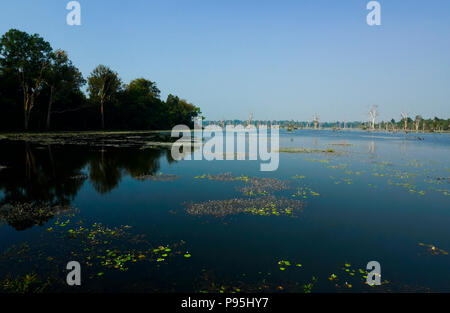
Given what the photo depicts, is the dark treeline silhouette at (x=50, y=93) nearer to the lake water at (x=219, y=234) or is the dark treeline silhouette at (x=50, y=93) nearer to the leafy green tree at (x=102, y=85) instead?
the leafy green tree at (x=102, y=85)

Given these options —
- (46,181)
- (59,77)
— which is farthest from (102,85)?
(46,181)

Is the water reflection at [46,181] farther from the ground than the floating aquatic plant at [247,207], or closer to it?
farther from the ground

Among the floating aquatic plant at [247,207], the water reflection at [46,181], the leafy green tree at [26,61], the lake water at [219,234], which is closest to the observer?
the lake water at [219,234]

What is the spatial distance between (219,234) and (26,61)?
7858cm

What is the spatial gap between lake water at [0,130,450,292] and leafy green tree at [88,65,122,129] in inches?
3347

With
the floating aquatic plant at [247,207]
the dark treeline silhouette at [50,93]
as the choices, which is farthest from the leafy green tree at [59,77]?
the floating aquatic plant at [247,207]

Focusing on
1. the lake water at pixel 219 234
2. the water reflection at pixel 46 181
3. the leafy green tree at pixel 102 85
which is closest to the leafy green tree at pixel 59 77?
the leafy green tree at pixel 102 85

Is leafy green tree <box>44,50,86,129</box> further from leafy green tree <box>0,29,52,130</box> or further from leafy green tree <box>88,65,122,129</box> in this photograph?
leafy green tree <box>88,65,122,129</box>

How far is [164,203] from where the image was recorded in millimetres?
13812

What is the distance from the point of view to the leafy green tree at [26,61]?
6312 cm

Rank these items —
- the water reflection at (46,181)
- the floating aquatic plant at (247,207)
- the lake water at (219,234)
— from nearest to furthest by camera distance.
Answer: the lake water at (219,234), the water reflection at (46,181), the floating aquatic plant at (247,207)

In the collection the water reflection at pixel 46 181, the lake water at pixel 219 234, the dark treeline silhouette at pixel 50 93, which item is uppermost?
the dark treeline silhouette at pixel 50 93

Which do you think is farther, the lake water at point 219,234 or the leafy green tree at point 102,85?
the leafy green tree at point 102,85

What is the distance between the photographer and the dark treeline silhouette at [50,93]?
208ft
